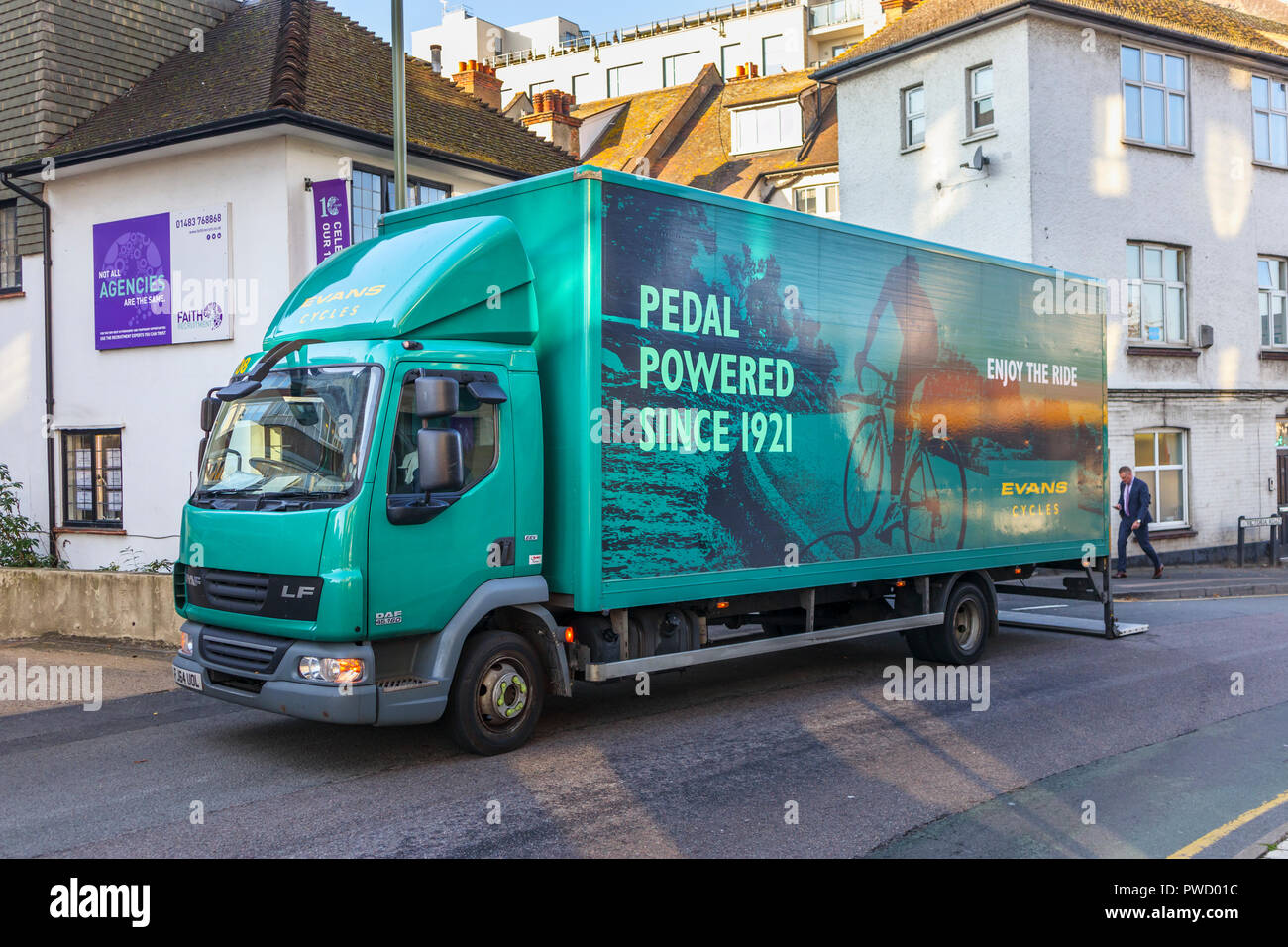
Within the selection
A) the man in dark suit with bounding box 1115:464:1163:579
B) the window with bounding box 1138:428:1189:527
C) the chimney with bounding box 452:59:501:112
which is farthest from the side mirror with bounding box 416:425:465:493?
the window with bounding box 1138:428:1189:527

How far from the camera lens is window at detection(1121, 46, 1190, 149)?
2205cm

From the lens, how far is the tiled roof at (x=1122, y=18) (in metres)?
21.3

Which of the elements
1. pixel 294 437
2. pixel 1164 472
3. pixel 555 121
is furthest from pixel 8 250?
pixel 1164 472

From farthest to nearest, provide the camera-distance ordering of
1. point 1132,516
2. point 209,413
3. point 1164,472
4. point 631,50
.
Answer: point 631,50 → point 1164,472 → point 1132,516 → point 209,413

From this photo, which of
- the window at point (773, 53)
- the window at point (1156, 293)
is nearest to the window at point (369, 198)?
the window at point (1156, 293)

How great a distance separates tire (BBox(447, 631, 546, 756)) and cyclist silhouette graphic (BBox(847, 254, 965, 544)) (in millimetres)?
3402

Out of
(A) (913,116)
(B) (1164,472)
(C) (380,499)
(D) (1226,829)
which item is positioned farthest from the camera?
(A) (913,116)

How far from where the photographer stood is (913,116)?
2356 cm

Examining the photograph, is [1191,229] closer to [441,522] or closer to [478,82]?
[478,82]

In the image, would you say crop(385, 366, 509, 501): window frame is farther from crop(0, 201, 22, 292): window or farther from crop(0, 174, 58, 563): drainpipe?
crop(0, 201, 22, 292): window

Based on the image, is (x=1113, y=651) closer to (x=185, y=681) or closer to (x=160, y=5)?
(x=185, y=681)

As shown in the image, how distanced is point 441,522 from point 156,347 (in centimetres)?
1099

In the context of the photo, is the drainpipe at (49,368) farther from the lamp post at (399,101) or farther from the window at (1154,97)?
the window at (1154,97)

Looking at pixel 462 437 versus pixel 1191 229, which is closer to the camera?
pixel 462 437
